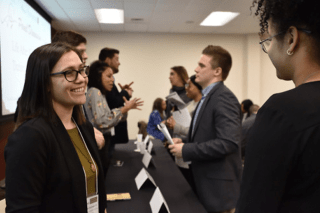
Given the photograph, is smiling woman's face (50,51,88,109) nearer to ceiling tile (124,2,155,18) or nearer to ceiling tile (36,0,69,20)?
ceiling tile (124,2,155,18)

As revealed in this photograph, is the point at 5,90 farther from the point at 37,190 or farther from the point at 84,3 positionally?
the point at 37,190

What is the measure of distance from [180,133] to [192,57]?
4797 millimetres

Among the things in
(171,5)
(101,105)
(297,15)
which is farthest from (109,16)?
(297,15)

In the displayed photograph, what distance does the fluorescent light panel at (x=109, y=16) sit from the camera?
4723 millimetres

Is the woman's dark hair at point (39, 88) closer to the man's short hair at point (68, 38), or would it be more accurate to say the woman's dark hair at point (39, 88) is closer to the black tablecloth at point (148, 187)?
the black tablecloth at point (148, 187)

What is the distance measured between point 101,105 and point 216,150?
3.47ft

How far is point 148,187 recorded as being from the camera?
165 cm

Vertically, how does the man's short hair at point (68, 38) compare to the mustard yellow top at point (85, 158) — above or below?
above

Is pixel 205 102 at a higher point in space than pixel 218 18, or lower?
lower

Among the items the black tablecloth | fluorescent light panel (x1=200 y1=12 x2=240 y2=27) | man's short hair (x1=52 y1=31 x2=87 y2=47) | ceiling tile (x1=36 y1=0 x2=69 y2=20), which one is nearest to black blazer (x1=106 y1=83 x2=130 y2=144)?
the black tablecloth

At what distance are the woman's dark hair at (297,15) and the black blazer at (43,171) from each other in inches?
30.7

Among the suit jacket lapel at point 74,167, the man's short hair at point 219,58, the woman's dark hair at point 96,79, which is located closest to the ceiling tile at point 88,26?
the woman's dark hair at point 96,79

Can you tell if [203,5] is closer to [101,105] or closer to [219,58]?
[219,58]

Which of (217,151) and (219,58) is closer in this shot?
(217,151)
